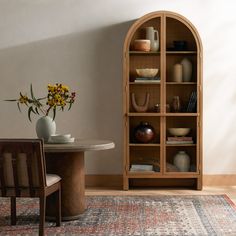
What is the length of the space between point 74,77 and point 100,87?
325 mm

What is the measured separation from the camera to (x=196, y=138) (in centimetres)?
620

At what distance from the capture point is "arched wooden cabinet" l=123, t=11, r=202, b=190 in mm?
6133

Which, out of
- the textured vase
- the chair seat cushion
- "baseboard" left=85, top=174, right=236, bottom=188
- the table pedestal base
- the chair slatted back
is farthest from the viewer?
"baseboard" left=85, top=174, right=236, bottom=188

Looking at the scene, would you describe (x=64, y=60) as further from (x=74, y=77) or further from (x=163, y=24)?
(x=163, y=24)

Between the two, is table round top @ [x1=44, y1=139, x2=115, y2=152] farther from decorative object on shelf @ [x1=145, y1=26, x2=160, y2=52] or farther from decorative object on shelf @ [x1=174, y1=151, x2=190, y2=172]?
decorative object on shelf @ [x1=145, y1=26, x2=160, y2=52]

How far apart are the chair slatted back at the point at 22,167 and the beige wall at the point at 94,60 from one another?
2.40m

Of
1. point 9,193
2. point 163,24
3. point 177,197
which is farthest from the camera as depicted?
point 163,24

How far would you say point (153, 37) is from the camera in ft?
20.4

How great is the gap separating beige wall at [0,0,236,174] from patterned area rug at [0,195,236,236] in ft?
3.43

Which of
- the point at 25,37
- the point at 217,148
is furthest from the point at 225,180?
the point at 25,37

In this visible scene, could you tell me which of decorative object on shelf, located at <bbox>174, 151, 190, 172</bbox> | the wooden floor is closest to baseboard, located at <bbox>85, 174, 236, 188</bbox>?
the wooden floor

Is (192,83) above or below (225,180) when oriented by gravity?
Answer: above

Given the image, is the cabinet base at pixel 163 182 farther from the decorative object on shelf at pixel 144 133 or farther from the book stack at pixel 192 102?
the book stack at pixel 192 102

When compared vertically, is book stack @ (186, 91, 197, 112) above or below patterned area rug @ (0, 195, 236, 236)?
above
